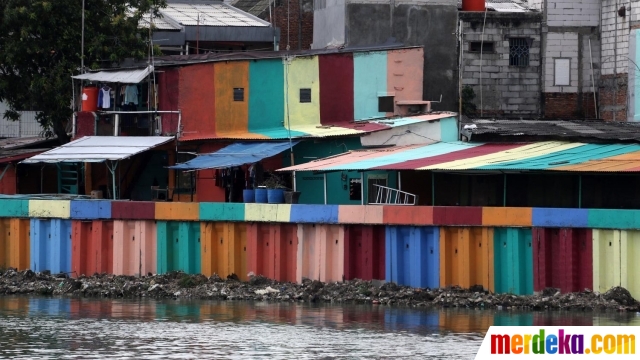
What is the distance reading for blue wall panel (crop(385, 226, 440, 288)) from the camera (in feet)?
104

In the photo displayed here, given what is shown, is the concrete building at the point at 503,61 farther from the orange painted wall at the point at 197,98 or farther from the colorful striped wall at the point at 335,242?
the colorful striped wall at the point at 335,242

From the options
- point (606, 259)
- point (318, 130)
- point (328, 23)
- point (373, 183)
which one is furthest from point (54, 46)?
point (606, 259)

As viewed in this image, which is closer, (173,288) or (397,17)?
(173,288)

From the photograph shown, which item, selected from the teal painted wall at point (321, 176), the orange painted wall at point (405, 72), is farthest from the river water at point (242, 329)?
the orange painted wall at point (405, 72)

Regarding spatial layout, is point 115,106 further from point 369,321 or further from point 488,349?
point 488,349

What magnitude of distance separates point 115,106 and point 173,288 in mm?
9734

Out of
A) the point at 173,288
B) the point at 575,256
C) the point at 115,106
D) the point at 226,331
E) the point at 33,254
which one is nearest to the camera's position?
the point at 226,331

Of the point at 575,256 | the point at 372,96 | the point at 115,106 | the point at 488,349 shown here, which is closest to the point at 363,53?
the point at 372,96

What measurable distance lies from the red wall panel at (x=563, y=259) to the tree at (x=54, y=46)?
16035 mm

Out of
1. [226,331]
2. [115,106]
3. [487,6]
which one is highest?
[487,6]

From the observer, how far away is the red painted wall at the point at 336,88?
41344 millimetres

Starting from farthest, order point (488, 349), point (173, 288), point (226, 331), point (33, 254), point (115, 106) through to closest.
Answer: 1. point (115, 106)
2. point (33, 254)
3. point (173, 288)
4. point (226, 331)
5. point (488, 349)

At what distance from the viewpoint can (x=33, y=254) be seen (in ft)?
118

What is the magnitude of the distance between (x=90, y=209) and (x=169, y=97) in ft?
21.7
